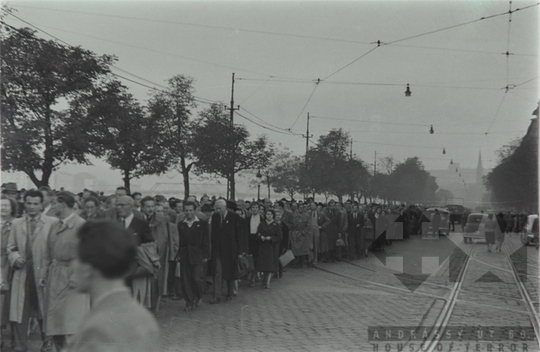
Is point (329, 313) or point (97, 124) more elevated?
point (97, 124)

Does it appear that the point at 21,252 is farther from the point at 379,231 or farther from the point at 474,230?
the point at 474,230

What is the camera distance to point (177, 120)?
25.0 m

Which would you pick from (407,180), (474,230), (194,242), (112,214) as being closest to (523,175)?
(474,230)

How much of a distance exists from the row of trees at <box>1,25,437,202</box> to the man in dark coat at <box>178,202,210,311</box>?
564cm

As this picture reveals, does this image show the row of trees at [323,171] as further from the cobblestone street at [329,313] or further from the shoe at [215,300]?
the shoe at [215,300]

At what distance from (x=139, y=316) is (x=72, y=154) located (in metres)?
14.2

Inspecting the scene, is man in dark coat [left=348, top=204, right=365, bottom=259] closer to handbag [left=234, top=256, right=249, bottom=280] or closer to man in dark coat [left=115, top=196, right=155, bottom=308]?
handbag [left=234, top=256, right=249, bottom=280]

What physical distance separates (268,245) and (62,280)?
667 cm

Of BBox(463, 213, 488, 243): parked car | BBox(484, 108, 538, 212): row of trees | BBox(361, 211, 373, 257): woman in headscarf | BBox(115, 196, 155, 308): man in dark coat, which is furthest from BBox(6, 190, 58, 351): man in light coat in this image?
BBox(484, 108, 538, 212): row of trees

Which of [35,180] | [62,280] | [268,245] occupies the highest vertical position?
[35,180]

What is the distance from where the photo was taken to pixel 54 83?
1440cm

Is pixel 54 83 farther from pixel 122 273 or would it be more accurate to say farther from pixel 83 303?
pixel 122 273

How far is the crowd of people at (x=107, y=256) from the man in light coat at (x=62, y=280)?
1 cm

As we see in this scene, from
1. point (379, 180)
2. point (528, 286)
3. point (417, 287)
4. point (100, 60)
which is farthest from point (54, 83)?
point (379, 180)
